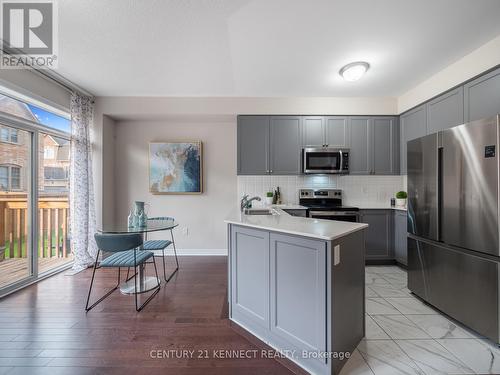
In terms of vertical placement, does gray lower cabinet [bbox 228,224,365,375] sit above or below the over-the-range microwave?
below

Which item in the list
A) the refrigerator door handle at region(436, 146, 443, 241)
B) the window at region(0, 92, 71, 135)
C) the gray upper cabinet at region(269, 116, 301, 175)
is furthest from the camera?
the gray upper cabinet at region(269, 116, 301, 175)

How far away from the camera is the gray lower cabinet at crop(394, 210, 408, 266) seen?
3.20 metres

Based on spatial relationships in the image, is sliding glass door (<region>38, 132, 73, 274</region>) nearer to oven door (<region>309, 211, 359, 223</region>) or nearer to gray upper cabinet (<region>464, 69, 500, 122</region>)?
oven door (<region>309, 211, 359, 223</region>)

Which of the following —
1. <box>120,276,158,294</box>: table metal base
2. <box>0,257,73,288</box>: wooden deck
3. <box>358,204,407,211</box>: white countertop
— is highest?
<box>358,204,407,211</box>: white countertop

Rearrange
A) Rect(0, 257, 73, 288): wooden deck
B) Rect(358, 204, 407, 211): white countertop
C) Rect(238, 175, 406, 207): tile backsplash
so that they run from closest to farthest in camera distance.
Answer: Rect(0, 257, 73, 288): wooden deck
Rect(358, 204, 407, 211): white countertop
Rect(238, 175, 406, 207): tile backsplash

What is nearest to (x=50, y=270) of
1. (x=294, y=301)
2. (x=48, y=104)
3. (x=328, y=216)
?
(x=48, y=104)

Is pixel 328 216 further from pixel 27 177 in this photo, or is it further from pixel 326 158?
pixel 27 177

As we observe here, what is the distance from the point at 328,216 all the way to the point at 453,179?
1.63 meters

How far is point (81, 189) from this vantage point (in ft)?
10.7

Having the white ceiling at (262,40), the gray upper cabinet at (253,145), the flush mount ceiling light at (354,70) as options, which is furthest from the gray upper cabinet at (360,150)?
the gray upper cabinet at (253,145)

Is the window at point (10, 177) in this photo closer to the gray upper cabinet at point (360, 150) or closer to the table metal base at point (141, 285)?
the table metal base at point (141, 285)

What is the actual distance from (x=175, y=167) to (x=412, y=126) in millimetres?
3970

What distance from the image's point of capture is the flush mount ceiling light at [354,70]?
261 cm

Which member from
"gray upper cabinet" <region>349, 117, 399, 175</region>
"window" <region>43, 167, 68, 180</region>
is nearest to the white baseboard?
"window" <region>43, 167, 68, 180</region>
